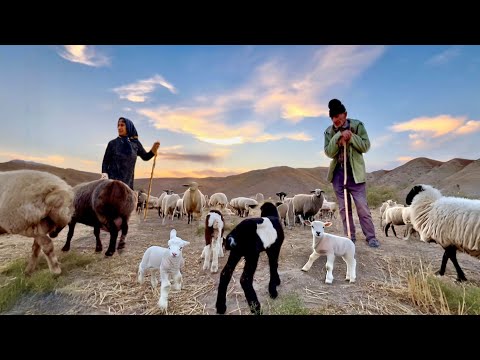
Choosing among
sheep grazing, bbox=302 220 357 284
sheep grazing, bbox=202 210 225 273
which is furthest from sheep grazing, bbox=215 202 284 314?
sheep grazing, bbox=202 210 225 273

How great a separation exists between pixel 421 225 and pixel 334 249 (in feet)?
5.18

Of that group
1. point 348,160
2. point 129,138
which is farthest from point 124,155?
point 348,160

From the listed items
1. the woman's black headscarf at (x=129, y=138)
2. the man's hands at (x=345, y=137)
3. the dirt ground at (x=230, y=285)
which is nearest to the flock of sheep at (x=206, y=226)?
the dirt ground at (x=230, y=285)

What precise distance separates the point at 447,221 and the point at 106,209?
4458 mm

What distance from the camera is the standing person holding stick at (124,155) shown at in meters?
3.76

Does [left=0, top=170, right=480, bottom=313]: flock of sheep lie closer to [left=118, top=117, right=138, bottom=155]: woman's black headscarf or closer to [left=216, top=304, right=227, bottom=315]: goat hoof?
[left=216, top=304, right=227, bottom=315]: goat hoof

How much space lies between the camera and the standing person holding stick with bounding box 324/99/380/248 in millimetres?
3469

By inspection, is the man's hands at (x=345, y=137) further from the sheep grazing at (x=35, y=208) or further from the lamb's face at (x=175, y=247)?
the sheep grazing at (x=35, y=208)

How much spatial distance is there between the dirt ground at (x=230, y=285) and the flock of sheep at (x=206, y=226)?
0.13m

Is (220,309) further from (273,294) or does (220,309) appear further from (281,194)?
(281,194)
